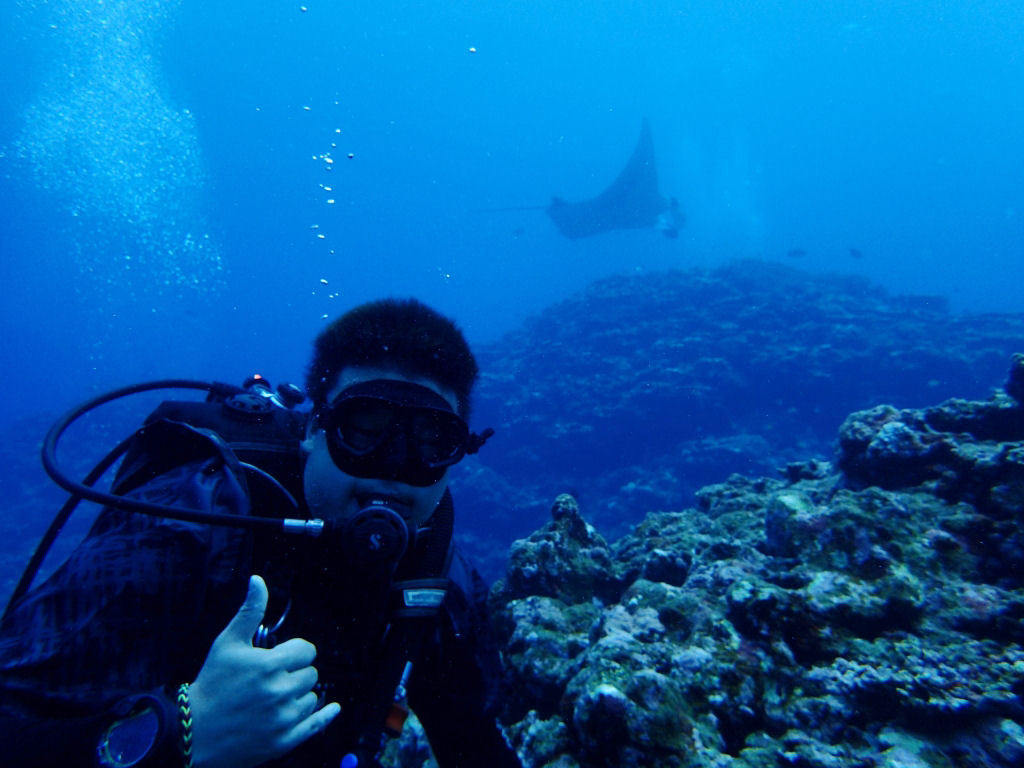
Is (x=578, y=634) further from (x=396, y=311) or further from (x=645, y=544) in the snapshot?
(x=396, y=311)

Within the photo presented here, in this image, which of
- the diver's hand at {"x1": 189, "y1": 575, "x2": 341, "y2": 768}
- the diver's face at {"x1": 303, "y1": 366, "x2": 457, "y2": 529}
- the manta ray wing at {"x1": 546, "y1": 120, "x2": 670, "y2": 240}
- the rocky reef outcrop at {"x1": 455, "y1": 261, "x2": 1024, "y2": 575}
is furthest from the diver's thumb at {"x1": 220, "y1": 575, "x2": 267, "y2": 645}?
the manta ray wing at {"x1": 546, "y1": 120, "x2": 670, "y2": 240}

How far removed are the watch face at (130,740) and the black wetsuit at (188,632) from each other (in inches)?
1.0

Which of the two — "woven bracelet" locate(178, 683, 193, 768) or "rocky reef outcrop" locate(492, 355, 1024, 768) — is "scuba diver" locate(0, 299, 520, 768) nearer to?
"woven bracelet" locate(178, 683, 193, 768)

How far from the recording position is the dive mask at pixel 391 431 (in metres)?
2.21

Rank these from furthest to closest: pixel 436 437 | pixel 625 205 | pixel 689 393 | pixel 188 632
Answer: pixel 625 205 < pixel 689 393 < pixel 436 437 < pixel 188 632

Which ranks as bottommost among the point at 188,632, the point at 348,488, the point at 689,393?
the point at 188,632

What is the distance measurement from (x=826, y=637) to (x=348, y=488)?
3.09 m

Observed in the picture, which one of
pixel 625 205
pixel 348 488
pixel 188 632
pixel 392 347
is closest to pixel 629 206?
pixel 625 205

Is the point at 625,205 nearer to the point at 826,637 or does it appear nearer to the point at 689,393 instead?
the point at 689,393

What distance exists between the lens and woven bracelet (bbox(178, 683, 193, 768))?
3.80ft

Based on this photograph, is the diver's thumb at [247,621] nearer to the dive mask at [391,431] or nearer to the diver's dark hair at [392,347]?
the dive mask at [391,431]

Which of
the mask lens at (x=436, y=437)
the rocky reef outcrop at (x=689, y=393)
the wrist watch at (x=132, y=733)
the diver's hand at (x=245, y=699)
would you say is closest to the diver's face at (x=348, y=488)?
the mask lens at (x=436, y=437)

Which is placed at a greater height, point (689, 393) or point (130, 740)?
point (689, 393)

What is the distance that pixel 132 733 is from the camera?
110cm
